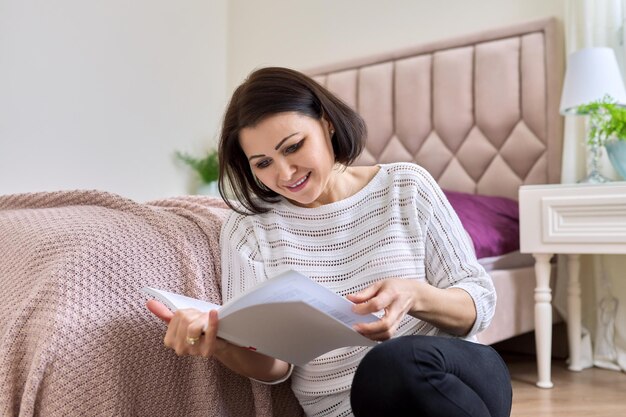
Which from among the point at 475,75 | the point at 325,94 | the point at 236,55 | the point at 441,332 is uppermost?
the point at 236,55

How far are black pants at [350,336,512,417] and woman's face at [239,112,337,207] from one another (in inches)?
12.4

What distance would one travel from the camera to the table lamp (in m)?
2.32

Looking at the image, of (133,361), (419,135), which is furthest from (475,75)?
(133,361)

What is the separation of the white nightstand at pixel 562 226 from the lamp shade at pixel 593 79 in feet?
1.22

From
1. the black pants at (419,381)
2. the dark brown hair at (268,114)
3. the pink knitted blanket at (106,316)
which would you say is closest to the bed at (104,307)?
the pink knitted blanket at (106,316)

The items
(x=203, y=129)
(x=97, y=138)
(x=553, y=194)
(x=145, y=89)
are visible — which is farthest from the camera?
(x=203, y=129)

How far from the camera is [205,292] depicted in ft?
3.84

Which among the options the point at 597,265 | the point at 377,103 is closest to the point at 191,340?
the point at 597,265

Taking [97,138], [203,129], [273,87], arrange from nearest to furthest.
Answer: [273,87] → [97,138] → [203,129]

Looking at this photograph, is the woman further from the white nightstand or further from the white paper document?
the white nightstand

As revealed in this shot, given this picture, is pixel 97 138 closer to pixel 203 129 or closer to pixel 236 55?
pixel 203 129

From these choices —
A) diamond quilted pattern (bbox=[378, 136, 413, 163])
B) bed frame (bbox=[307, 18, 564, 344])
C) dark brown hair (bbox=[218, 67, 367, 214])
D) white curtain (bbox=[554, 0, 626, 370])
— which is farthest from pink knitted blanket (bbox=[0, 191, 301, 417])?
diamond quilted pattern (bbox=[378, 136, 413, 163])

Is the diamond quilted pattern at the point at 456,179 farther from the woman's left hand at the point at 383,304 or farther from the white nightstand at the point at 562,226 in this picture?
the woman's left hand at the point at 383,304

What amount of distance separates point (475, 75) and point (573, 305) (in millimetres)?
1023
